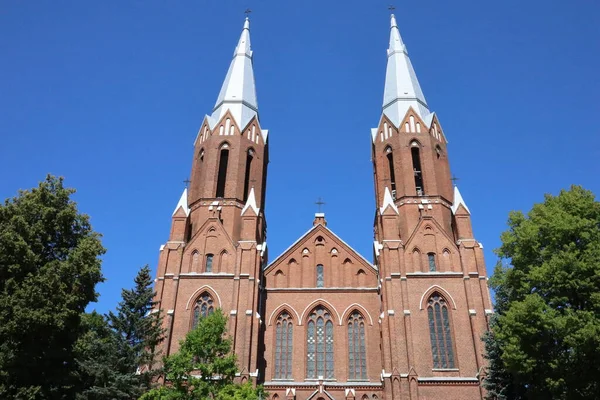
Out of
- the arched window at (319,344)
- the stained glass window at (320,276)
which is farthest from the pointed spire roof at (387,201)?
the arched window at (319,344)

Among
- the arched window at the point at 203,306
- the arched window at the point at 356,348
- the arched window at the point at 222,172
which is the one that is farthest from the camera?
the arched window at the point at 222,172

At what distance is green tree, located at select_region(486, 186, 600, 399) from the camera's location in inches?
629

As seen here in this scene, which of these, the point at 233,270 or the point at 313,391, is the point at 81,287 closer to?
the point at 233,270

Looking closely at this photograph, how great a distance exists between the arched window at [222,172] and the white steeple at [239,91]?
239 centimetres

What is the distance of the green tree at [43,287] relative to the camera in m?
17.0

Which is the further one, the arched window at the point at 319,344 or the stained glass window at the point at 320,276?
the stained glass window at the point at 320,276

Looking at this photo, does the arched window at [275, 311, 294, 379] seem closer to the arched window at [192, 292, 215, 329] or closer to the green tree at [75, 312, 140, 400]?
the arched window at [192, 292, 215, 329]

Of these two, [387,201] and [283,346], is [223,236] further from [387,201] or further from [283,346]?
[387,201]

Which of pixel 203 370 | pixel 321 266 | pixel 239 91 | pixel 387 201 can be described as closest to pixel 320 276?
pixel 321 266

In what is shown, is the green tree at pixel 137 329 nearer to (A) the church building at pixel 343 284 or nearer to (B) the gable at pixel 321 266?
(A) the church building at pixel 343 284

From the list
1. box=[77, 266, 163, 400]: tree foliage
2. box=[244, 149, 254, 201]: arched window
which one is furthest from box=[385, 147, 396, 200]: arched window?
box=[77, 266, 163, 400]: tree foliage

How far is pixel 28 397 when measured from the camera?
55.3 ft

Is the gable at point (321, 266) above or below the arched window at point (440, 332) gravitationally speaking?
above

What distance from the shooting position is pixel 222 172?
115ft
